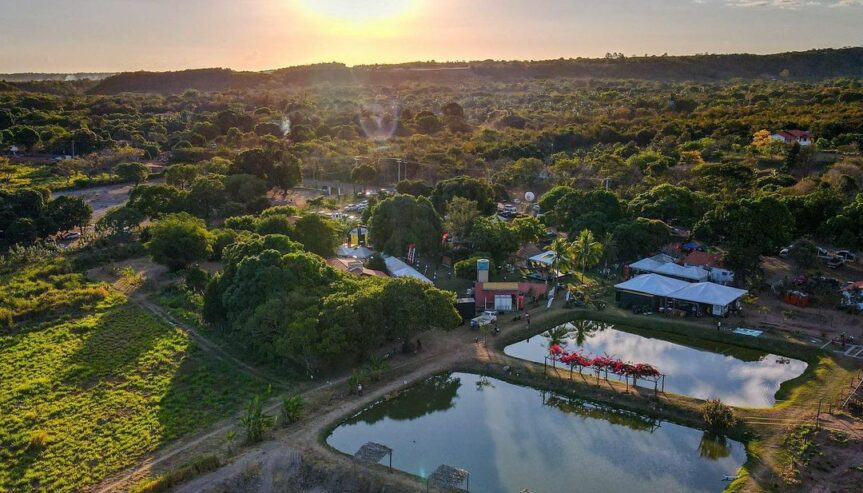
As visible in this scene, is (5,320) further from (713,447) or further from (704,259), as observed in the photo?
(704,259)

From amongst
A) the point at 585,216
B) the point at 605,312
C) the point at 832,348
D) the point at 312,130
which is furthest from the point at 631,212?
the point at 312,130

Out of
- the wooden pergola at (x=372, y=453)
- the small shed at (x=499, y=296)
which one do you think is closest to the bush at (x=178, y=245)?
the small shed at (x=499, y=296)

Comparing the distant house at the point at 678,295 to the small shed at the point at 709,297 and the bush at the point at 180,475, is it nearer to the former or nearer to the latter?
the small shed at the point at 709,297

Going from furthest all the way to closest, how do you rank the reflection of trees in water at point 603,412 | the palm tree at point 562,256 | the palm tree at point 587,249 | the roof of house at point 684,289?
1. the palm tree at point 587,249
2. the palm tree at point 562,256
3. the roof of house at point 684,289
4. the reflection of trees in water at point 603,412

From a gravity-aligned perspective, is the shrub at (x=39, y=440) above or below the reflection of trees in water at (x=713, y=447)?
above

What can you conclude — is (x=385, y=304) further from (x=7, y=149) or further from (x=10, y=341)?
(x=7, y=149)

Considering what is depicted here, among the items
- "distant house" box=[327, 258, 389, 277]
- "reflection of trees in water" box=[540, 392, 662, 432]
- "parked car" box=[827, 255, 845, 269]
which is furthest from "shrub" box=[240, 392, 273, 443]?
"parked car" box=[827, 255, 845, 269]

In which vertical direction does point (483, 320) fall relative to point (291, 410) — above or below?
below

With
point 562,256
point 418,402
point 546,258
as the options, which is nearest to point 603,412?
point 418,402
